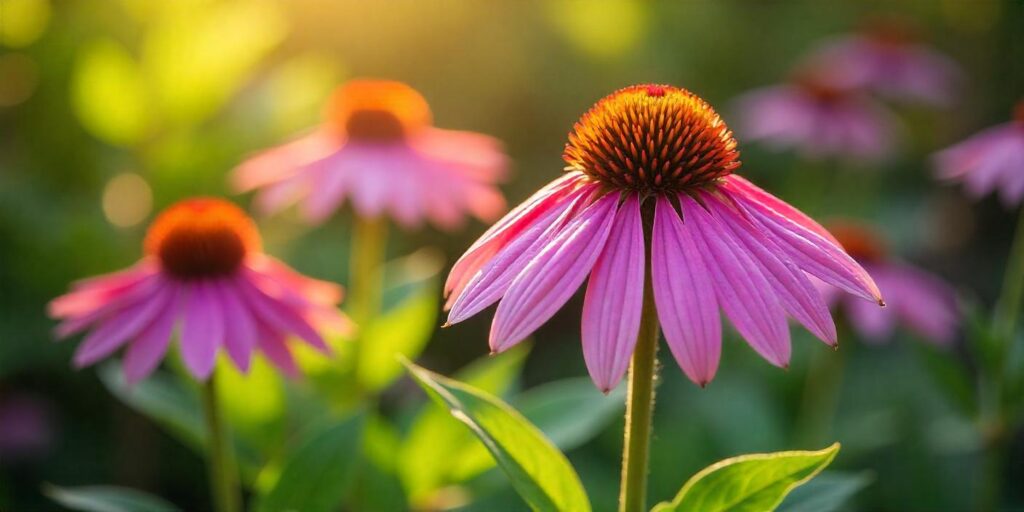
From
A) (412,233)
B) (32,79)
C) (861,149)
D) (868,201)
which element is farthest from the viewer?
(868,201)

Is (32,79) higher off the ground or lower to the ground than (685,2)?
lower

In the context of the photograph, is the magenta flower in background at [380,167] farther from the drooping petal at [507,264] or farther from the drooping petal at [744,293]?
the drooping petal at [744,293]

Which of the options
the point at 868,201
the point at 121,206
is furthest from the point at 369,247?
the point at 868,201

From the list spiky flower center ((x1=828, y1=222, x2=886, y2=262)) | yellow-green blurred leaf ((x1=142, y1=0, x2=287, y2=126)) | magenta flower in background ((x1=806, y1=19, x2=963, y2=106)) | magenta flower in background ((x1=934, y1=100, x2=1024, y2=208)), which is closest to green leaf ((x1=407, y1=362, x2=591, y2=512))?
magenta flower in background ((x1=934, y1=100, x2=1024, y2=208))

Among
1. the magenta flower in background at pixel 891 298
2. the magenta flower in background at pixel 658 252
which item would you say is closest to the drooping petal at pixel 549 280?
the magenta flower in background at pixel 658 252

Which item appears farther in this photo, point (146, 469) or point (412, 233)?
point (412, 233)

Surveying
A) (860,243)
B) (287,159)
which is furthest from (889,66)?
(287,159)

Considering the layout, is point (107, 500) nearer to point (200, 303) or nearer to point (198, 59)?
point (200, 303)

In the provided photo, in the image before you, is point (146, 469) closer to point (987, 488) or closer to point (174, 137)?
point (174, 137)
